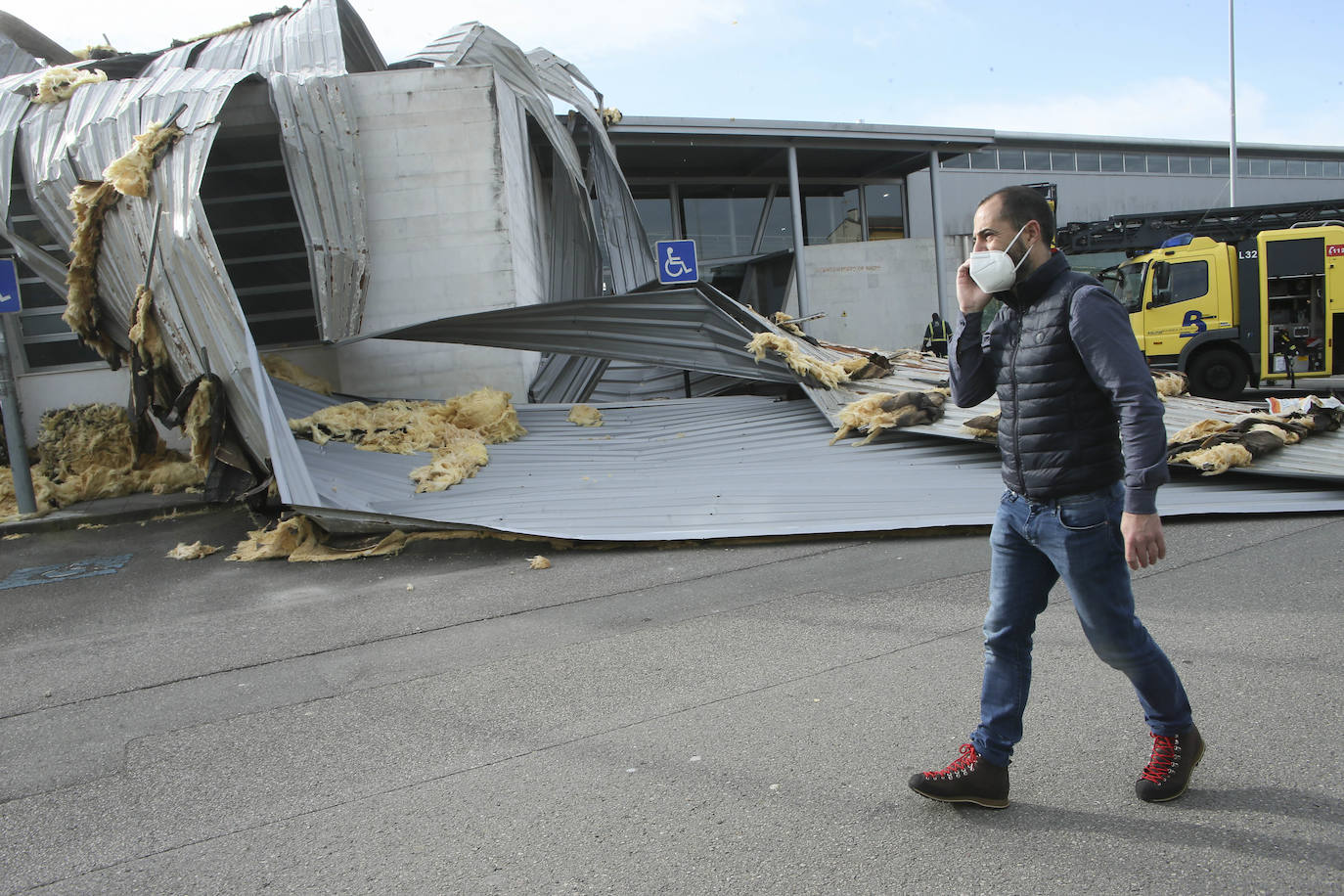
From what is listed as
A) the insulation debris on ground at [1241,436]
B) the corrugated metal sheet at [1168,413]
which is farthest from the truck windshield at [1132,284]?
the insulation debris on ground at [1241,436]

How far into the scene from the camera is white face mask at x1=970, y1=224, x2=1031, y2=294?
262cm

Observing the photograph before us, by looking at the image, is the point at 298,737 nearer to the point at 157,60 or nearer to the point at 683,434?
the point at 683,434

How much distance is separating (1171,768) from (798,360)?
663 centimetres

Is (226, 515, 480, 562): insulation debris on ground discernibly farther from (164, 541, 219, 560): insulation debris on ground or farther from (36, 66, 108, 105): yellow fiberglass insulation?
(36, 66, 108, 105): yellow fiberglass insulation

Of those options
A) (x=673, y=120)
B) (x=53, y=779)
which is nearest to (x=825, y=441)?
(x=53, y=779)

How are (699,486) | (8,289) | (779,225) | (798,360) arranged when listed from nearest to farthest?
(699,486), (8,289), (798,360), (779,225)

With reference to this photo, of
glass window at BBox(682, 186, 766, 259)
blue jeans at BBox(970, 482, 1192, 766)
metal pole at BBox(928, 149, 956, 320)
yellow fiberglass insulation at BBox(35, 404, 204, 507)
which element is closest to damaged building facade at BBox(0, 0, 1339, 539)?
yellow fiberglass insulation at BBox(35, 404, 204, 507)

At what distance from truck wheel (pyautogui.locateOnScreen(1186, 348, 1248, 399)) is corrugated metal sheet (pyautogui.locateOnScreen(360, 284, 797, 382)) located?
29.4 feet

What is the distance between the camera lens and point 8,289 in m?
8.78

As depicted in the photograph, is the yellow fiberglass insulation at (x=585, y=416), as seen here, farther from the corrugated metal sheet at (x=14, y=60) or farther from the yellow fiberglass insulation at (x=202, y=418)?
the corrugated metal sheet at (x=14, y=60)

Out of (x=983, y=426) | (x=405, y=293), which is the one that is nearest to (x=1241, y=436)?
(x=983, y=426)

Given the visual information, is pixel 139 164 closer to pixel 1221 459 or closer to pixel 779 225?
pixel 1221 459

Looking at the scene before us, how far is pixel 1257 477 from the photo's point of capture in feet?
22.4

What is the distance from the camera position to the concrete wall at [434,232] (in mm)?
11000
